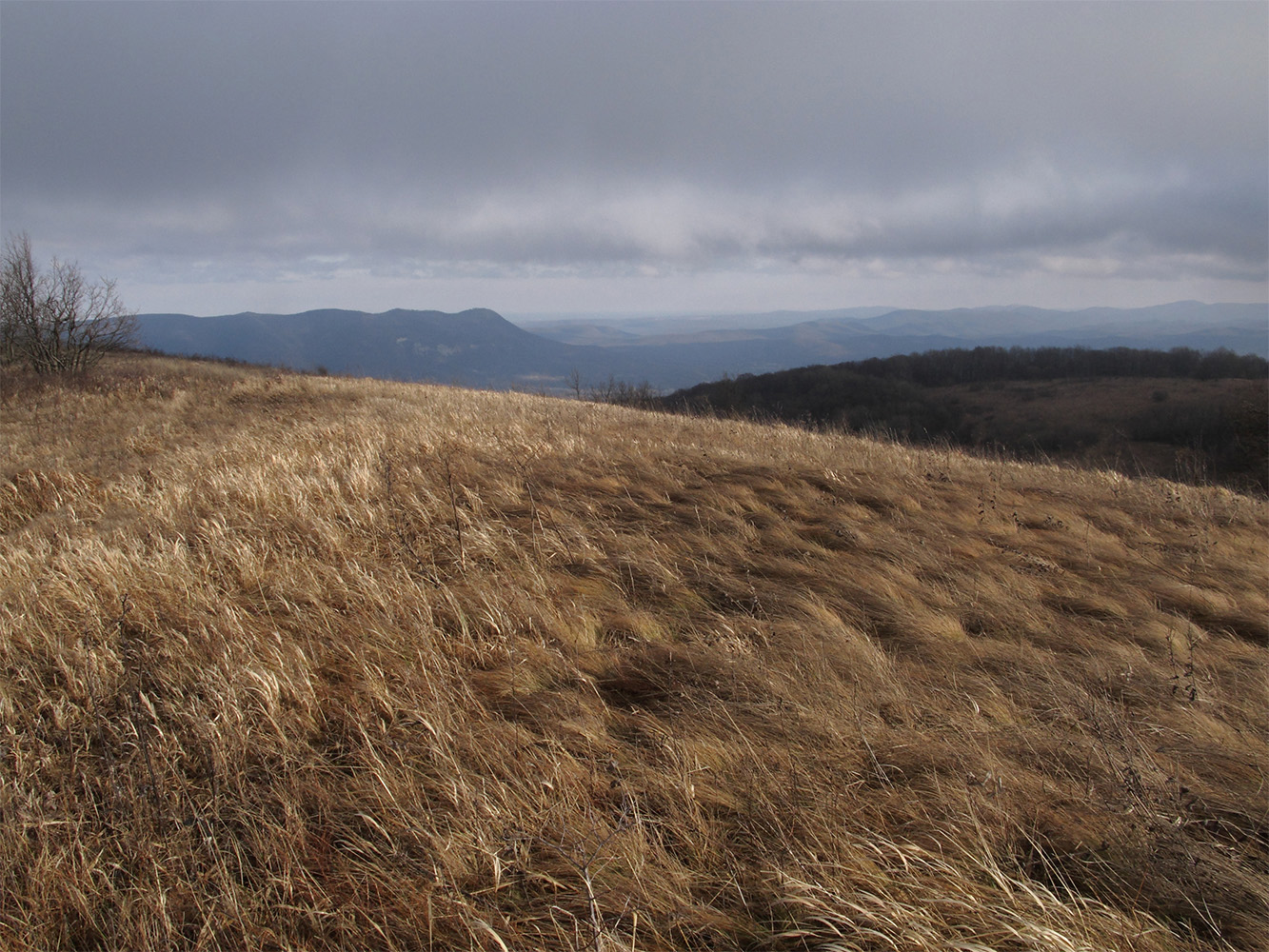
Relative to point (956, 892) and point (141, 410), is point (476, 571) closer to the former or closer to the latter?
point (956, 892)

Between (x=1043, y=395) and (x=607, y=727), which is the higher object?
(x=1043, y=395)

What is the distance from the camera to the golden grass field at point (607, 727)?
177 centimetres

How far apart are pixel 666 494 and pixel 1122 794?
13.5 feet

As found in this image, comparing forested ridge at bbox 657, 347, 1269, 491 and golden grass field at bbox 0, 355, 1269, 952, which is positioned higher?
forested ridge at bbox 657, 347, 1269, 491

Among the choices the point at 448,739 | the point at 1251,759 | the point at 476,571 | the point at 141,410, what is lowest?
the point at 1251,759

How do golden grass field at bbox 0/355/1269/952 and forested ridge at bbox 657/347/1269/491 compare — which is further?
forested ridge at bbox 657/347/1269/491

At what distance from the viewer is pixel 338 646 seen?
3.04m

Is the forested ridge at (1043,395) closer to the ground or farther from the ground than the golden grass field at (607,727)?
farther from the ground

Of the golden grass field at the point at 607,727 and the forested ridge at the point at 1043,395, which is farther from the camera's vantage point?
the forested ridge at the point at 1043,395

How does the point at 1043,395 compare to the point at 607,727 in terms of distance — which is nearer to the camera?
the point at 607,727

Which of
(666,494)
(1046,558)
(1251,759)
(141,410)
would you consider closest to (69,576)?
(666,494)

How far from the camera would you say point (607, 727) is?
261cm

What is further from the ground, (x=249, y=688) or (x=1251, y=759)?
(x=249, y=688)

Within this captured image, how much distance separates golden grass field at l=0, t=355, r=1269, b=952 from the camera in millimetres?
1774
